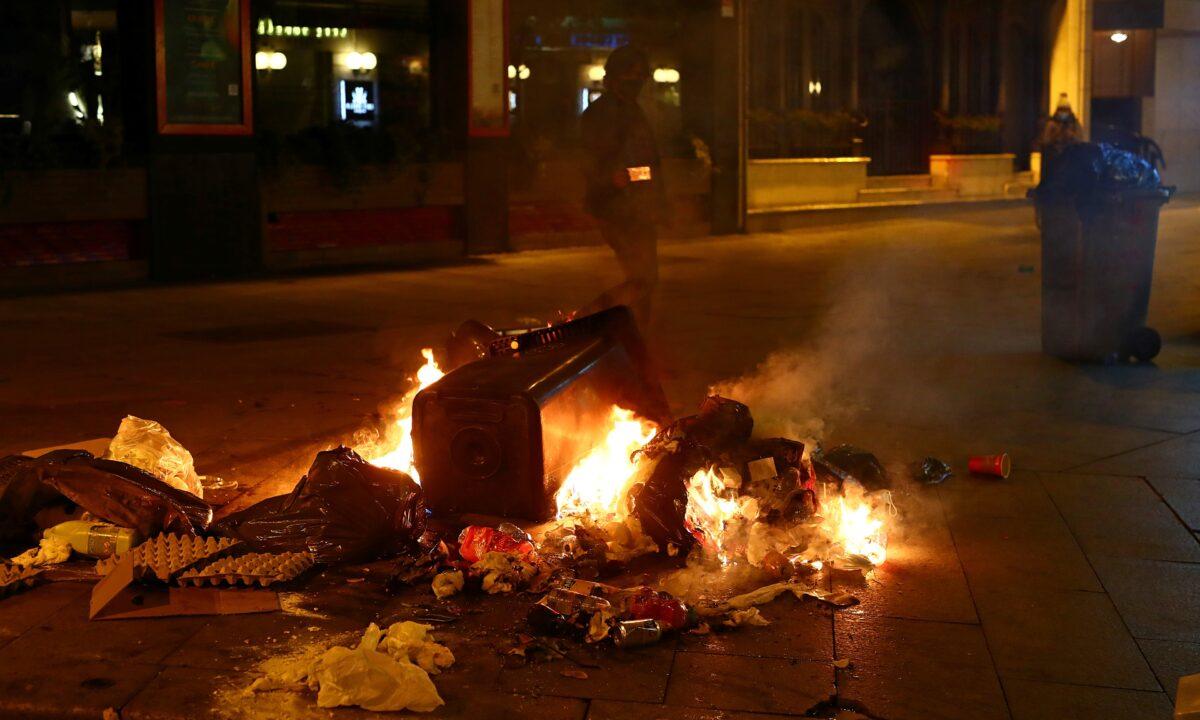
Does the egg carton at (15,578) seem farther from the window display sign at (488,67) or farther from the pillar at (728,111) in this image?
the pillar at (728,111)

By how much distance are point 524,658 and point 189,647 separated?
3.47ft

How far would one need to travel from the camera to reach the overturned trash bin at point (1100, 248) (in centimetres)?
879

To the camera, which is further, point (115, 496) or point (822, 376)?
point (822, 376)

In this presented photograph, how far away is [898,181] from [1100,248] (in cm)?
1615

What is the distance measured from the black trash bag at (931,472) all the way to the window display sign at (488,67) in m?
11.4

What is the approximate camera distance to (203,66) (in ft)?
47.6

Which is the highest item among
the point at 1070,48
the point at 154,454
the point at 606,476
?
the point at 1070,48

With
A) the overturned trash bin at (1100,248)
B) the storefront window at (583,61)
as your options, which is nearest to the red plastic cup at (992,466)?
the overturned trash bin at (1100,248)

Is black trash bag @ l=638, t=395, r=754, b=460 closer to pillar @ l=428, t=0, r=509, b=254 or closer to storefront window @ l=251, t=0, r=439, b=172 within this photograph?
storefront window @ l=251, t=0, r=439, b=172

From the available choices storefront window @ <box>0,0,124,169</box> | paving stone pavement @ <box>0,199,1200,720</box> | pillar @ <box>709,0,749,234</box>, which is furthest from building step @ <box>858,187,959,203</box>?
storefront window @ <box>0,0,124,169</box>

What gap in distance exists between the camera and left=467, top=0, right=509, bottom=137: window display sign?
55.1ft

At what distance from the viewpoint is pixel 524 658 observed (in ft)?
13.6

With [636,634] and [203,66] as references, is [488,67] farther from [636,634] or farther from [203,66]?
[636,634]

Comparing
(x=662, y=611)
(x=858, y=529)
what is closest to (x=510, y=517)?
(x=662, y=611)
